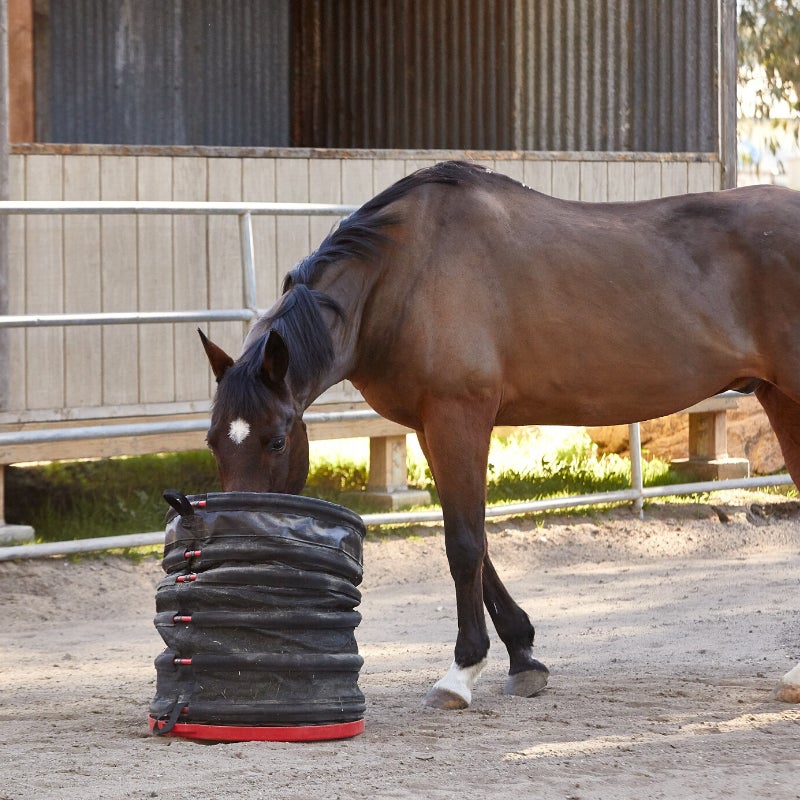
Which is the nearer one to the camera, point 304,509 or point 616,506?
point 304,509

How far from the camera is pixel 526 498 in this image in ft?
26.2

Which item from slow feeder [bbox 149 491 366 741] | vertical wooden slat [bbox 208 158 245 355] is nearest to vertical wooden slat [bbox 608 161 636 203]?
vertical wooden slat [bbox 208 158 245 355]

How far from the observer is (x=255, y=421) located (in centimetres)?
385

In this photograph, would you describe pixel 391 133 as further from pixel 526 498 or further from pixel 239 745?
pixel 239 745

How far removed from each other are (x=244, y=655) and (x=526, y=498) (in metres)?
4.47

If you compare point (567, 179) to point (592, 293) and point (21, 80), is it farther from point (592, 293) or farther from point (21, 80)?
point (592, 293)

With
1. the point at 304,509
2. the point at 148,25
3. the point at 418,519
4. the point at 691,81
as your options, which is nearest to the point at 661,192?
the point at 691,81

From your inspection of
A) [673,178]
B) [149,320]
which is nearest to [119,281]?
[149,320]

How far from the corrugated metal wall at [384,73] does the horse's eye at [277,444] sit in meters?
5.03

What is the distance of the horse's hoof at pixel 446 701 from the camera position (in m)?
4.26

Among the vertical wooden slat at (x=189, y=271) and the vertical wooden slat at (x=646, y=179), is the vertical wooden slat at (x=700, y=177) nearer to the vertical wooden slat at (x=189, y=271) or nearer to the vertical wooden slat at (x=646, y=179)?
the vertical wooden slat at (x=646, y=179)

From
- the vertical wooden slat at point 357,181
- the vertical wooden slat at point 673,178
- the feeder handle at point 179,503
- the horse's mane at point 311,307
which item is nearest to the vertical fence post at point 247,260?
the vertical wooden slat at point 357,181

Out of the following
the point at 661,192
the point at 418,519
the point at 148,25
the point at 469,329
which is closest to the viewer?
the point at 469,329

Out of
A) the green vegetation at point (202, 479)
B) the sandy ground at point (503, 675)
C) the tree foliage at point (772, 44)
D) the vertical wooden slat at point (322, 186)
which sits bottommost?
the sandy ground at point (503, 675)
